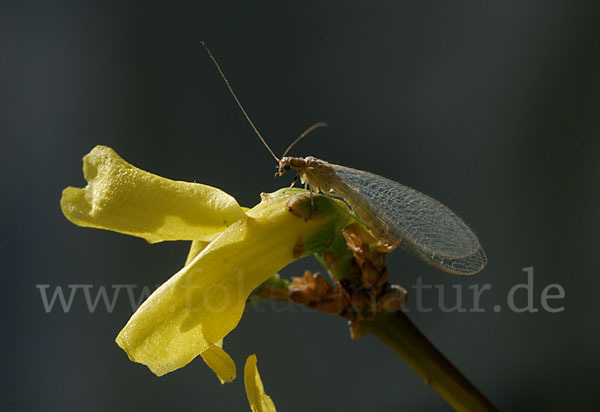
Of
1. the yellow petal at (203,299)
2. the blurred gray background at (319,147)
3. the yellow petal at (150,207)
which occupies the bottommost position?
the blurred gray background at (319,147)

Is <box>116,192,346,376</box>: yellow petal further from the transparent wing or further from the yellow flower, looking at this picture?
the transparent wing

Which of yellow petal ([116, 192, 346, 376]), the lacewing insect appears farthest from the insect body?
yellow petal ([116, 192, 346, 376])

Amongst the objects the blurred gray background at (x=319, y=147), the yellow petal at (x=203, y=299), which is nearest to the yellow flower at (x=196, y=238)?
the yellow petal at (x=203, y=299)

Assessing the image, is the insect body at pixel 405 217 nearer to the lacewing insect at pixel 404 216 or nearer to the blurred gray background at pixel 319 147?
the lacewing insect at pixel 404 216

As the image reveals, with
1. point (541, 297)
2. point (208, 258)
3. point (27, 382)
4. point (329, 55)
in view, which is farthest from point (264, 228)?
point (27, 382)

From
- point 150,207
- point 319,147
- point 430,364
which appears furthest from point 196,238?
point 319,147

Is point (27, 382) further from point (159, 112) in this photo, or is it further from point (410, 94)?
point (410, 94)
